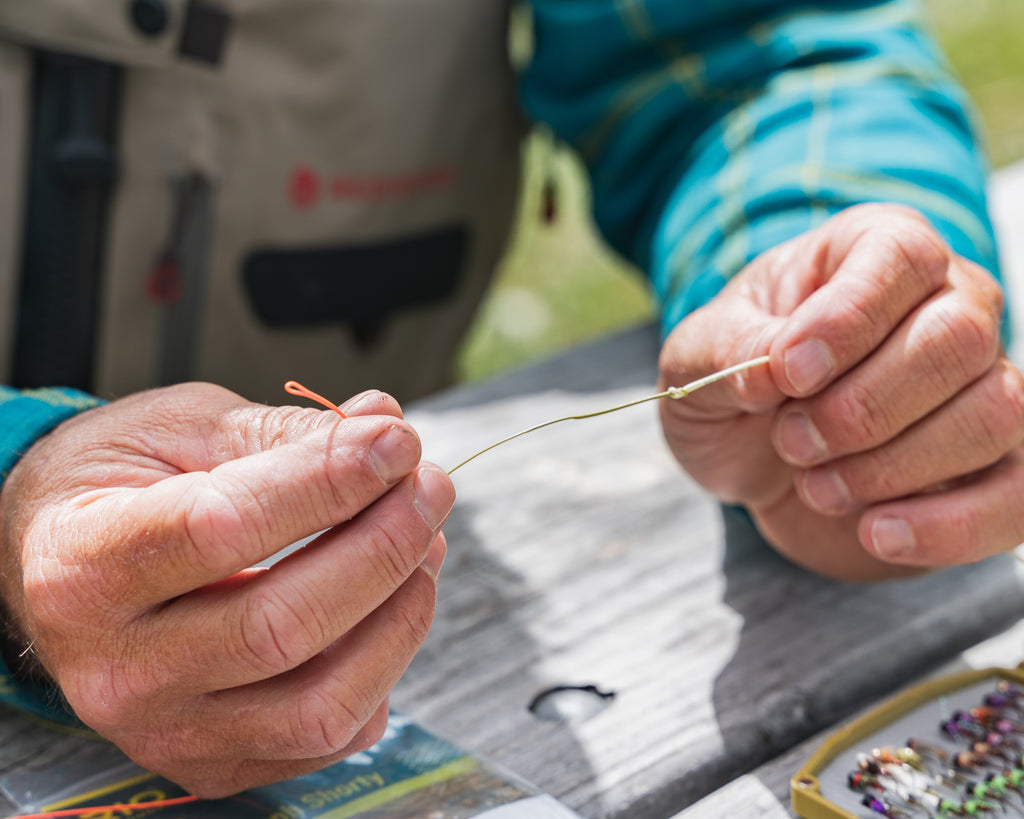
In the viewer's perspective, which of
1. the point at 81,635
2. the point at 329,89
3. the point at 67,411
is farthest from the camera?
the point at 329,89

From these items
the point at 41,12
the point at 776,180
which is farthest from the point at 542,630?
the point at 41,12

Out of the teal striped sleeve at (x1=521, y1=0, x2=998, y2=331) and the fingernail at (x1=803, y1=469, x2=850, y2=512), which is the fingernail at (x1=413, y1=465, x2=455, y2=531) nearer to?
the fingernail at (x1=803, y1=469, x2=850, y2=512)

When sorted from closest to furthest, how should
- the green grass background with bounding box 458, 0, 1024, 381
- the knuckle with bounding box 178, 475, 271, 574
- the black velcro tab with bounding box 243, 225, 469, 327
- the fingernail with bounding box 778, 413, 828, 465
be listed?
1. the knuckle with bounding box 178, 475, 271, 574
2. the fingernail with bounding box 778, 413, 828, 465
3. the black velcro tab with bounding box 243, 225, 469, 327
4. the green grass background with bounding box 458, 0, 1024, 381

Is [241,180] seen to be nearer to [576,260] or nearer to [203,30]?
[203,30]

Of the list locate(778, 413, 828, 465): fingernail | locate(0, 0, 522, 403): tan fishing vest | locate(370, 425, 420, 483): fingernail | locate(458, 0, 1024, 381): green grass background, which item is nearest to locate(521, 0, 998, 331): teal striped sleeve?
locate(0, 0, 522, 403): tan fishing vest

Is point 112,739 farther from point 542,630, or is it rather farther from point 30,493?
point 542,630

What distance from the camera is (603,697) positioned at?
0.75 meters

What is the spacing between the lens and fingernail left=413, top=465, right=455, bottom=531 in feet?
1.90

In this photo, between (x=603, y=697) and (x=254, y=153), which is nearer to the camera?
(x=603, y=697)

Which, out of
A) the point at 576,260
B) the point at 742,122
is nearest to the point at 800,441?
the point at 742,122

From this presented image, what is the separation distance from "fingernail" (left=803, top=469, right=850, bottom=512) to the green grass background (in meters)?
1.57

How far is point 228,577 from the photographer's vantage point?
575 mm

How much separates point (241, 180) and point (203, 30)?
0.20 meters

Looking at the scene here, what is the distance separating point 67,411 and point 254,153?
0.69 meters
